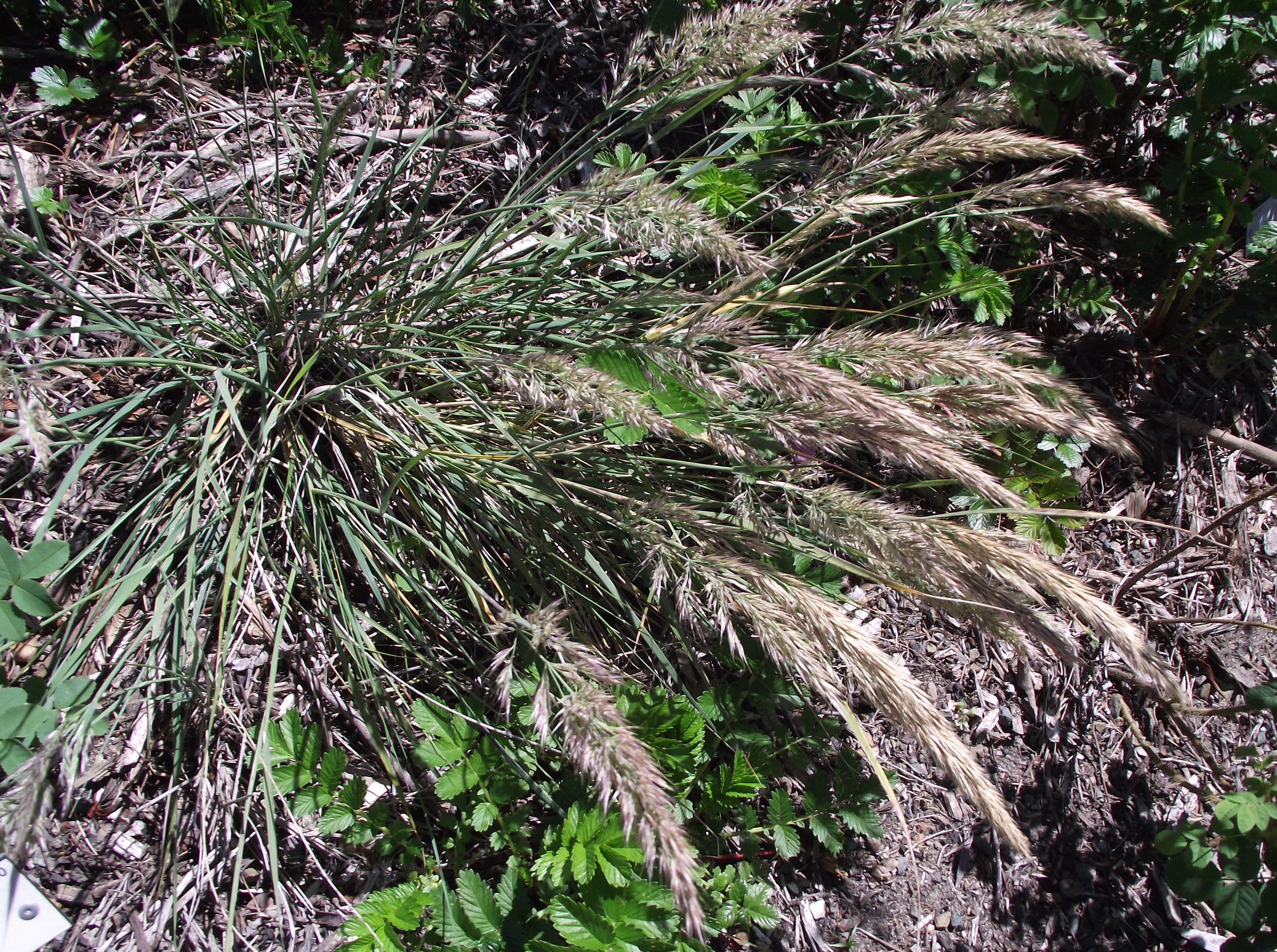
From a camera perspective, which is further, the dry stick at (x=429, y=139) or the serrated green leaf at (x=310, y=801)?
the dry stick at (x=429, y=139)

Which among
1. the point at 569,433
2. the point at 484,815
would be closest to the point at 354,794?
the point at 484,815

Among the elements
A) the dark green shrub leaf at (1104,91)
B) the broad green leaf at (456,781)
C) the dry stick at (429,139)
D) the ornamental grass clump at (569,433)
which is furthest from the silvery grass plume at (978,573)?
the dry stick at (429,139)

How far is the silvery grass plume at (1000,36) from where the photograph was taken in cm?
179

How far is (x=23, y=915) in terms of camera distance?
1661 millimetres

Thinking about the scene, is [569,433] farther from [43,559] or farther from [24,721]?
[24,721]

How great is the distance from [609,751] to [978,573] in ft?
2.59

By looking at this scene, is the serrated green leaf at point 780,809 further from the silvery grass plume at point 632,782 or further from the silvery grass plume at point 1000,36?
the silvery grass plume at point 1000,36

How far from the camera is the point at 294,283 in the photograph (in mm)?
2162

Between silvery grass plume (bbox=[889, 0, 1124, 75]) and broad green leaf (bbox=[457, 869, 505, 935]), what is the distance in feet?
6.99

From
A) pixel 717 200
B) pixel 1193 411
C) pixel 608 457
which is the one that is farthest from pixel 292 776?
pixel 1193 411

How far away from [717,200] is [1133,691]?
6.56ft

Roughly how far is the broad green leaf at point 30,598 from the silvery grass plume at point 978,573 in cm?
170

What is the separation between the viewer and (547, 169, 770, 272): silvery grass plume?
1625 mm

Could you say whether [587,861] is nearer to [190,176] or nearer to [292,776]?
[292,776]
